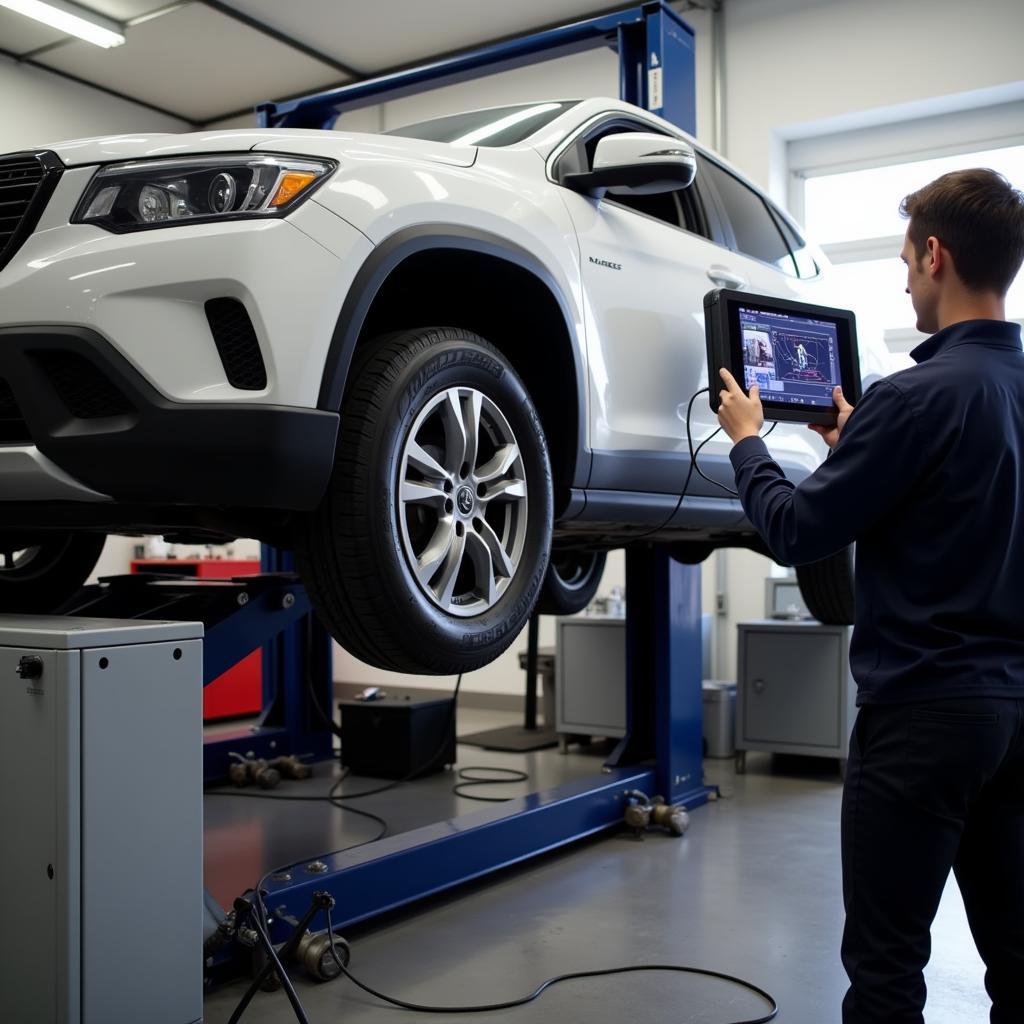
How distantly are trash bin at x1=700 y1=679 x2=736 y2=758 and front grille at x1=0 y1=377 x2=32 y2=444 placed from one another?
4135mm

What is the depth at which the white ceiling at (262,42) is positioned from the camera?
7.27 metres

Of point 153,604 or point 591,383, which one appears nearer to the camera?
point 591,383

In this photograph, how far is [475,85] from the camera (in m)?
8.02

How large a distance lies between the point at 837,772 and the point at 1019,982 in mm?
3738

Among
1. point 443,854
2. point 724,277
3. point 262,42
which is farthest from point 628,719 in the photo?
point 262,42

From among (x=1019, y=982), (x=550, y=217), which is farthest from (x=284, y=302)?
(x=1019, y=982)

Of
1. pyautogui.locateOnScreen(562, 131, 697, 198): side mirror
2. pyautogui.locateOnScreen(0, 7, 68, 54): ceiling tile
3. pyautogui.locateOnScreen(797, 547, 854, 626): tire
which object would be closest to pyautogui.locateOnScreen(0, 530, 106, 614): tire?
pyautogui.locateOnScreen(562, 131, 697, 198): side mirror

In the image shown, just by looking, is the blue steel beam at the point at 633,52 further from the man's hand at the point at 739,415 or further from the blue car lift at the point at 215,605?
the man's hand at the point at 739,415

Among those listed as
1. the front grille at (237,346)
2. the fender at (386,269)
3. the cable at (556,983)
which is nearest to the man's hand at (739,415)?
the fender at (386,269)

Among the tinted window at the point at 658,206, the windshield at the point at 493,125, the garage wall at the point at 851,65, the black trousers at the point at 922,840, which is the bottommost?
the black trousers at the point at 922,840

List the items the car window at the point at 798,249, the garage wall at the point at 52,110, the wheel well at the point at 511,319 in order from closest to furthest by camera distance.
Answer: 1. the wheel well at the point at 511,319
2. the car window at the point at 798,249
3. the garage wall at the point at 52,110

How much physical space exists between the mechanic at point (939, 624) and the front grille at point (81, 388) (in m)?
1.16

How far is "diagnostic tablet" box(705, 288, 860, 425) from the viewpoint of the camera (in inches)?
102

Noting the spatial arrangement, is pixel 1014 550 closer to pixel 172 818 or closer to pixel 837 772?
pixel 172 818
